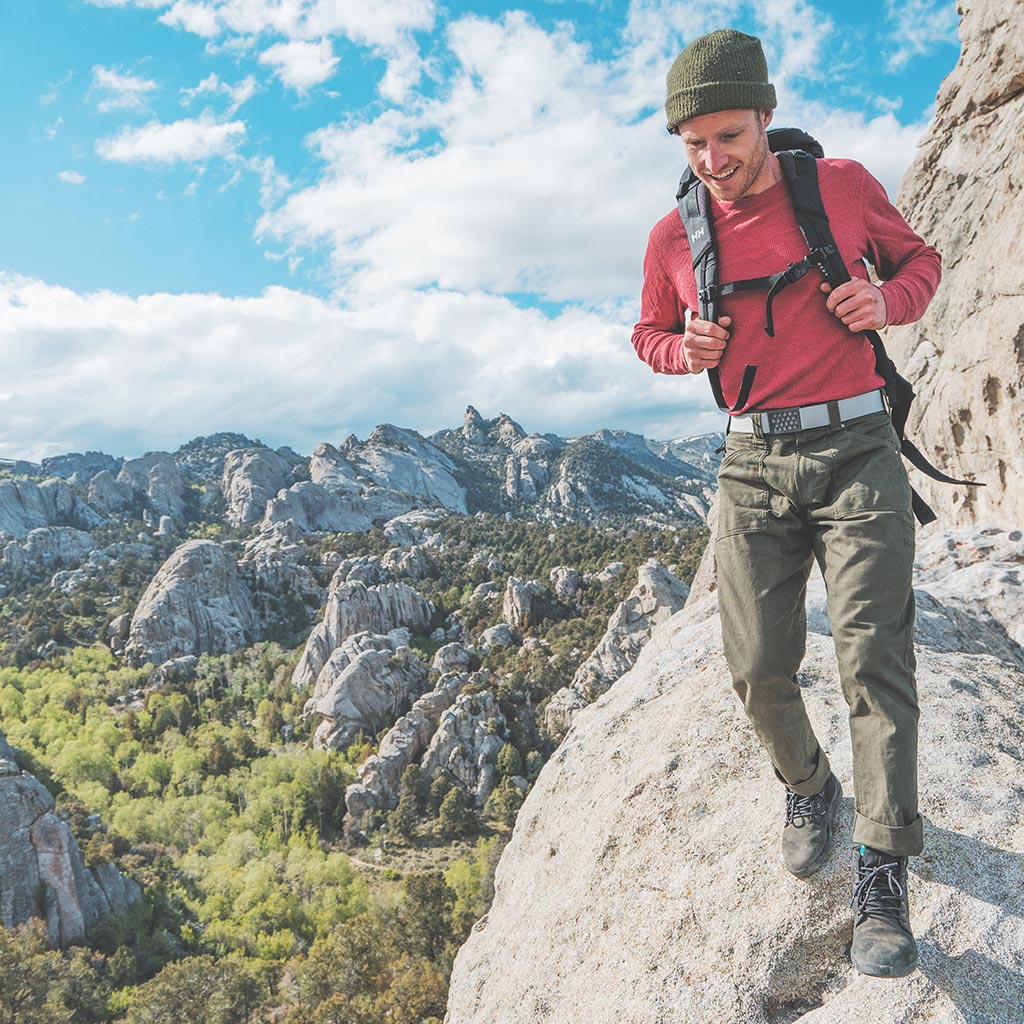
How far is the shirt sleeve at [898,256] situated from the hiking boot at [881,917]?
2356 mm

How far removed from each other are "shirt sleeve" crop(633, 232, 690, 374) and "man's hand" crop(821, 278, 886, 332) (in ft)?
2.45

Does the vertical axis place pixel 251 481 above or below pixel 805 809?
above

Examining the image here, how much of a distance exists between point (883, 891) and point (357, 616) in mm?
73418

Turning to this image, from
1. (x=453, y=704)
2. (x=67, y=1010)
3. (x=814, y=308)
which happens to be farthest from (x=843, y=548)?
(x=453, y=704)

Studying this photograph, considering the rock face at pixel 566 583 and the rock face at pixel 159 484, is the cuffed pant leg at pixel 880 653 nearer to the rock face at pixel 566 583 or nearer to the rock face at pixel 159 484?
the rock face at pixel 566 583

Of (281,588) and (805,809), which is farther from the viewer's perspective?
(281,588)

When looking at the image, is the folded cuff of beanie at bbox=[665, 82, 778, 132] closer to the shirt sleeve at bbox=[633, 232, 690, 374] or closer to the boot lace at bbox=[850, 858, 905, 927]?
the shirt sleeve at bbox=[633, 232, 690, 374]

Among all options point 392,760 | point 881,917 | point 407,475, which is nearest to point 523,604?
point 392,760

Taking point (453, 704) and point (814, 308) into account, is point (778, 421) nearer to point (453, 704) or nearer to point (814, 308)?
point (814, 308)

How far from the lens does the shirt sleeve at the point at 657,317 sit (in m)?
3.32

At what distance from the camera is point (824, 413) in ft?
9.53

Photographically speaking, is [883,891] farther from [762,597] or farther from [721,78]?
[721,78]

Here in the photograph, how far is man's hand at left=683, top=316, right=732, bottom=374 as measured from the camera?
9.62 feet

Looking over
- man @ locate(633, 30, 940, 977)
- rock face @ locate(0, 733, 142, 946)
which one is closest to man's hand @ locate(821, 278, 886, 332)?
man @ locate(633, 30, 940, 977)
